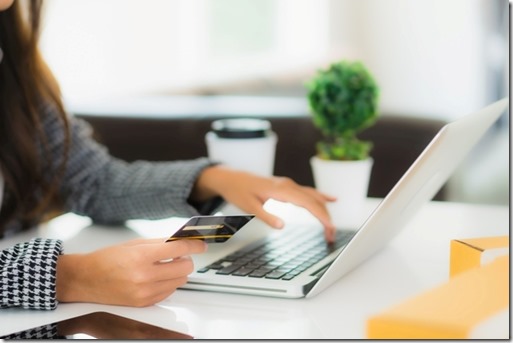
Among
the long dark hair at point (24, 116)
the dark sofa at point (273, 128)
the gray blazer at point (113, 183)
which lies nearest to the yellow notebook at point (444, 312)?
the gray blazer at point (113, 183)

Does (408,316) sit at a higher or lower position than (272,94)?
higher

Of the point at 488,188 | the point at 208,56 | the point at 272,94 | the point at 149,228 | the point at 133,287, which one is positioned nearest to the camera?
the point at 133,287

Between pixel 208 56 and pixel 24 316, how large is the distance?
2.63 meters

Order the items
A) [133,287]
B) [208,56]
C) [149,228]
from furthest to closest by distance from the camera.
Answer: [208,56]
[149,228]
[133,287]

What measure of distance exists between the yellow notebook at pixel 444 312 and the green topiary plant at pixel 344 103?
44 centimetres

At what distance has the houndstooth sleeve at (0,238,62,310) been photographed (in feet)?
2.33

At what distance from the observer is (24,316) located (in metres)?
0.70

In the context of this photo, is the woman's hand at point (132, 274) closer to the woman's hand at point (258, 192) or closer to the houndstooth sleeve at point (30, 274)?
the houndstooth sleeve at point (30, 274)

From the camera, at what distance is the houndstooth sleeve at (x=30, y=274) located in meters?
0.71

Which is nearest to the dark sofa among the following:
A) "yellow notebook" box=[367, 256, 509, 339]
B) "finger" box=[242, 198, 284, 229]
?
"finger" box=[242, 198, 284, 229]

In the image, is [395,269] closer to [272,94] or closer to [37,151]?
[37,151]

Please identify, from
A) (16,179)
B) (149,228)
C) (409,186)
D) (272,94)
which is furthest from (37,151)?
(272,94)

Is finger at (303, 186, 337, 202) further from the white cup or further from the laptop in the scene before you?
the white cup

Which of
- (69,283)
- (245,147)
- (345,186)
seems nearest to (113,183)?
(245,147)
